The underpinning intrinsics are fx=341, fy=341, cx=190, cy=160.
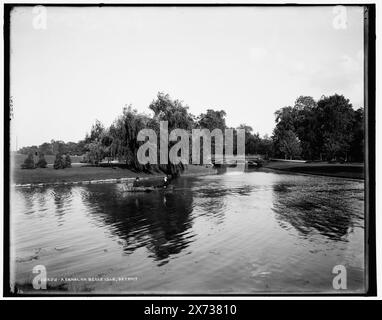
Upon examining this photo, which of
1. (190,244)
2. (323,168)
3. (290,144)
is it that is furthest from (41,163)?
(323,168)

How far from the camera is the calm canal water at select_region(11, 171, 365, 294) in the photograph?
6.72m

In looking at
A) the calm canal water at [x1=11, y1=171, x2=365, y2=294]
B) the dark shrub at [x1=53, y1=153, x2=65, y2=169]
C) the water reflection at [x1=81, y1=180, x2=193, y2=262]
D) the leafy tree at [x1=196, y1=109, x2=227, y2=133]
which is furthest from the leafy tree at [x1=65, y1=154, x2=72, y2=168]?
the leafy tree at [x1=196, y1=109, x2=227, y2=133]

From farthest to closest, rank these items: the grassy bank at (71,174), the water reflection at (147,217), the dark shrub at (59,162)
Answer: the dark shrub at (59,162), the grassy bank at (71,174), the water reflection at (147,217)

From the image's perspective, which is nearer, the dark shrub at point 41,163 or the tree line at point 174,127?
the dark shrub at point 41,163

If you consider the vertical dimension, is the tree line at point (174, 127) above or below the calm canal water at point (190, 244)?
above

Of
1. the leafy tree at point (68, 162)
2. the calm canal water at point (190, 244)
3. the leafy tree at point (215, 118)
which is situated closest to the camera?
the calm canal water at point (190, 244)

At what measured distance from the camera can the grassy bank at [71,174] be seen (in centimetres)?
2156

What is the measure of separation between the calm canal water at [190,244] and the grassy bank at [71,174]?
697 centimetres

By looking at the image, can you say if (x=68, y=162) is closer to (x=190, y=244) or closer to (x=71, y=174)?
(x=71, y=174)

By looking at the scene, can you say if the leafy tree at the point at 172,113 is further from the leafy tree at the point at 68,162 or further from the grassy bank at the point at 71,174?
the leafy tree at the point at 68,162

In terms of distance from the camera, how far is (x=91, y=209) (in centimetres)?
1383

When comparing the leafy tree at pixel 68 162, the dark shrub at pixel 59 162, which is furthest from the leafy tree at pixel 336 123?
the leafy tree at pixel 68 162

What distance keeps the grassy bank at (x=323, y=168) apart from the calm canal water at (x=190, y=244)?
371 inches

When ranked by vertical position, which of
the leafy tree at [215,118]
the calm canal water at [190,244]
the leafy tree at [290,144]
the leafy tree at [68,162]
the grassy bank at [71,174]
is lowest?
the calm canal water at [190,244]
